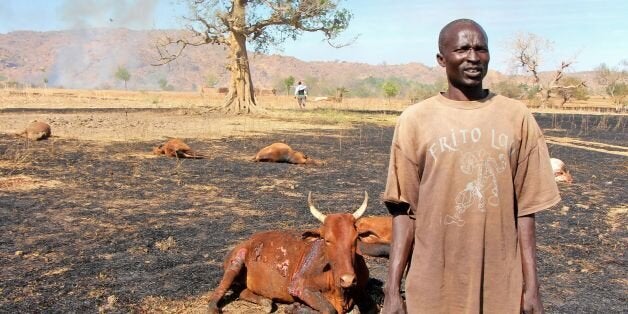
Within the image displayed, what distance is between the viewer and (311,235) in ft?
14.3

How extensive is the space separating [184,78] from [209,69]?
569 centimetres

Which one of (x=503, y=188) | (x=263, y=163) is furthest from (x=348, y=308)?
(x=263, y=163)

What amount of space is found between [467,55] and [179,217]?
5.83 metres

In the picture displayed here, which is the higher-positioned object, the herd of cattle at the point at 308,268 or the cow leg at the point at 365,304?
the herd of cattle at the point at 308,268

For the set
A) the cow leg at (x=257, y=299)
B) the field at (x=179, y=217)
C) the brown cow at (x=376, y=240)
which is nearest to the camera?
the cow leg at (x=257, y=299)

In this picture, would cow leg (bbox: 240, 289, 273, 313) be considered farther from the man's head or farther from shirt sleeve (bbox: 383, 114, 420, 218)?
the man's head

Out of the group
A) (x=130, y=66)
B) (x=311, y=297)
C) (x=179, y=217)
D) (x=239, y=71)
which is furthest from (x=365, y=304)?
(x=130, y=66)

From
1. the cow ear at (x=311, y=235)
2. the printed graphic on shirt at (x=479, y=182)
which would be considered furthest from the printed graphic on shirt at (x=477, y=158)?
the cow ear at (x=311, y=235)

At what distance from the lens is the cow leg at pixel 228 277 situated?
448 cm

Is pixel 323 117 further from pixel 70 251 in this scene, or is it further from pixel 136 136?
pixel 70 251

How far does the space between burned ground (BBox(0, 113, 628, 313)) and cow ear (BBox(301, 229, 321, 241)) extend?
864 mm

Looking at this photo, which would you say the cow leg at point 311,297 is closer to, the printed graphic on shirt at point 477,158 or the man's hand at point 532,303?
the man's hand at point 532,303

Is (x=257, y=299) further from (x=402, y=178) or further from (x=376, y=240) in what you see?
(x=402, y=178)

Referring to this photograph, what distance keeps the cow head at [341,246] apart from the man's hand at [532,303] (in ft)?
5.55
